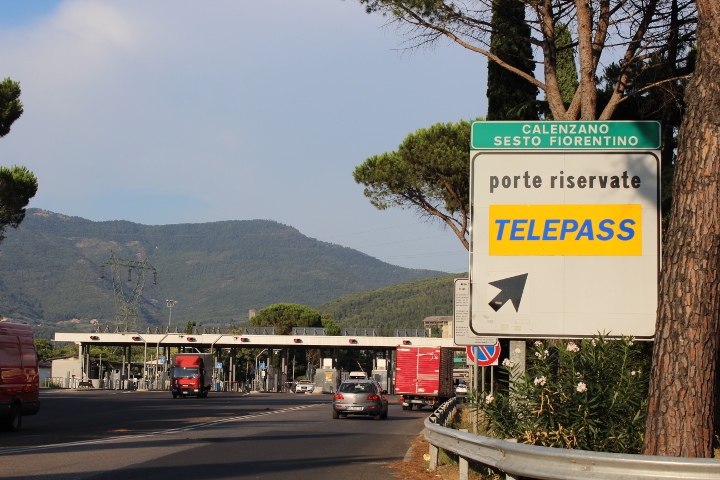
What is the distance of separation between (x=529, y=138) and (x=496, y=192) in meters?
0.73

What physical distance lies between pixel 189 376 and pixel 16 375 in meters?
33.2

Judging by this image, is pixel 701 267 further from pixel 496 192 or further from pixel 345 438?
pixel 345 438

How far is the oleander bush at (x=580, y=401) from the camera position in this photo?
823 centimetres

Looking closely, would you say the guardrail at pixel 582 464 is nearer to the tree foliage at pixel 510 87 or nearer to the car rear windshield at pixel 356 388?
the tree foliage at pixel 510 87

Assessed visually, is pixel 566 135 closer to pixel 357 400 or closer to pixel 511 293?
pixel 511 293

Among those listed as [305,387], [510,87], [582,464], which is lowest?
[305,387]

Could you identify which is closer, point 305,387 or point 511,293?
point 511,293

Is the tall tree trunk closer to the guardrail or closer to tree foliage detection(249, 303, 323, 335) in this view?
the guardrail

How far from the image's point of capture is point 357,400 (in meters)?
29.4

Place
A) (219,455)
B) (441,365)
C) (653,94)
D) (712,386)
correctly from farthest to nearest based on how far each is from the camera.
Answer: (441,365) < (653,94) < (219,455) < (712,386)

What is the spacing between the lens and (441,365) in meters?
41.9

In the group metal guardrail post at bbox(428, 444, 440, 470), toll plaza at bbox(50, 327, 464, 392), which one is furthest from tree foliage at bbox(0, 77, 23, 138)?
toll plaza at bbox(50, 327, 464, 392)

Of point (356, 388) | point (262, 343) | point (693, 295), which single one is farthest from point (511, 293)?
point (262, 343)

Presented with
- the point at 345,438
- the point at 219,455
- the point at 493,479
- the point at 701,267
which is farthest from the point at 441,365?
the point at 701,267
